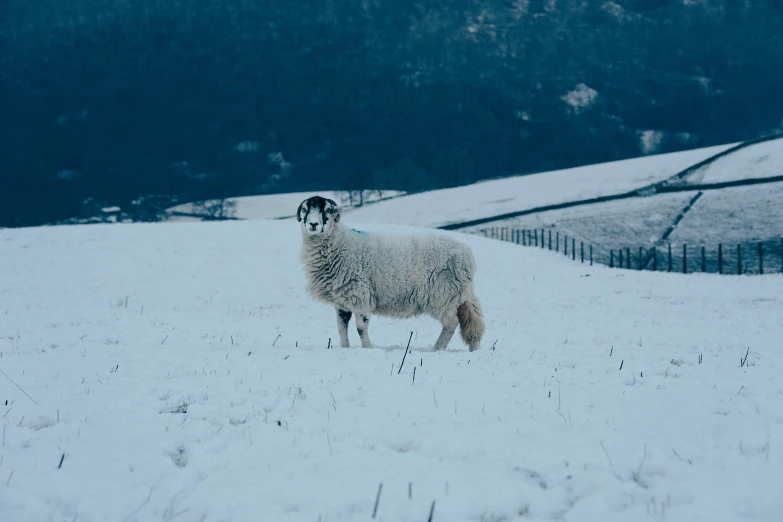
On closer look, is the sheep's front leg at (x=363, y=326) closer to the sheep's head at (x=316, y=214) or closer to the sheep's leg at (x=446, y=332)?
the sheep's leg at (x=446, y=332)

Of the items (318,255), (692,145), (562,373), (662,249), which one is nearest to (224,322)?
(318,255)

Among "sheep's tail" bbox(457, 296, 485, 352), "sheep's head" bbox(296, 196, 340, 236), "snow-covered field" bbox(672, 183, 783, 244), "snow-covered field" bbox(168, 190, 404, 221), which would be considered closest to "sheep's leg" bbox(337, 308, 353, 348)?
"sheep's head" bbox(296, 196, 340, 236)

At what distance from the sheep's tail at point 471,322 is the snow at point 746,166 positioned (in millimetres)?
44043

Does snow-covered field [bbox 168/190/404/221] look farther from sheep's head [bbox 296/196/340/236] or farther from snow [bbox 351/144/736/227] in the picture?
sheep's head [bbox 296/196/340/236]

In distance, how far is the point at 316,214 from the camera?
29.8 feet

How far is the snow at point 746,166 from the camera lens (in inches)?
1745

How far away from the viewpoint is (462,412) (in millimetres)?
5109

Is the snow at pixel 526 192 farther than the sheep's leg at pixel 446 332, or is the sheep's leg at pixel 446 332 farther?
the snow at pixel 526 192

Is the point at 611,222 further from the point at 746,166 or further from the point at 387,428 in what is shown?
the point at 387,428

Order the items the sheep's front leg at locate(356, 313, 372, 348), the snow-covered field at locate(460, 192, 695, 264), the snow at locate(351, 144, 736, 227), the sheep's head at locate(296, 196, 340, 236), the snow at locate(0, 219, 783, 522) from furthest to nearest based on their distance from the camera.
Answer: the snow at locate(351, 144, 736, 227) < the snow-covered field at locate(460, 192, 695, 264) < the sheep's front leg at locate(356, 313, 372, 348) < the sheep's head at locate(296, 196, 340, 236) < the snow at locate(0, 219, 783, 522)

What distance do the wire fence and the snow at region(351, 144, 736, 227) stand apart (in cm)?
882

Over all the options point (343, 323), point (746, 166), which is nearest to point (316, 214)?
point (343, 323)

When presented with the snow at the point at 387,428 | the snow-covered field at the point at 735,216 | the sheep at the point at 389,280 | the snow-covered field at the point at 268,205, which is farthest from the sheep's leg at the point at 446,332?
the snow-covered field at the point at 268,205

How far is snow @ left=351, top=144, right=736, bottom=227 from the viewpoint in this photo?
50.2m
